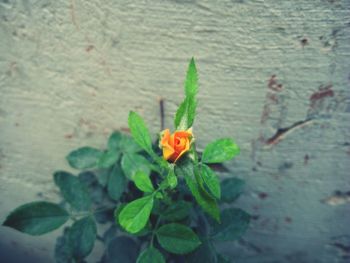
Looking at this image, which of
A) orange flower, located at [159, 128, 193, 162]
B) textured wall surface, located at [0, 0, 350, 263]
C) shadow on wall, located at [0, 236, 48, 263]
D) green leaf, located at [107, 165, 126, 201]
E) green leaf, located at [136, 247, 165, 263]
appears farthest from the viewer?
shadow on wall, located at [0, 236, 48, 263]

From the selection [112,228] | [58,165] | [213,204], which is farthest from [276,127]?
[58,165]

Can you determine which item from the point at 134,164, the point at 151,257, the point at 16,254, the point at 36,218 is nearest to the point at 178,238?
the point at 151,257

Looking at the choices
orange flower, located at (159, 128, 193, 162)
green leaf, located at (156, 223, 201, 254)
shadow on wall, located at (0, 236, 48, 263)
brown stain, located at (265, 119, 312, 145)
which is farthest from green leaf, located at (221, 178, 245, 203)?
shadow on wall, located at (0, 236, 48, 263)

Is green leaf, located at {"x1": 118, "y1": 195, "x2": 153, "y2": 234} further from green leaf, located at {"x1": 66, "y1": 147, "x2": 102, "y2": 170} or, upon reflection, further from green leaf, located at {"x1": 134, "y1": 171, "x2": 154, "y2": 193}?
green leaf, located at {"x1": 66, "y1": 147, "x2": 102, "y2": 170}

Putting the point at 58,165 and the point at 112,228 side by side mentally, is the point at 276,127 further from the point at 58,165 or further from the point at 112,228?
the point at 58,165

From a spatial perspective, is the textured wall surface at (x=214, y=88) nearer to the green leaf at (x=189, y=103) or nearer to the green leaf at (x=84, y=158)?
the green leaf at (x=84, y=158)
